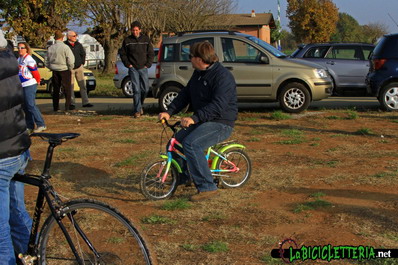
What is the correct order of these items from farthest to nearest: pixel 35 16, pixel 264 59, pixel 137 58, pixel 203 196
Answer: pixel 35 16, pixel 264 59, pixel 137 58, pixel 203 196

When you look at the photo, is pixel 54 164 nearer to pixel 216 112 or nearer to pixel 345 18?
pixel 216 112

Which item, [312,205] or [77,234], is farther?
[312,205]

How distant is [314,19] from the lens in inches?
2199

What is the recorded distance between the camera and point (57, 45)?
13.7 m

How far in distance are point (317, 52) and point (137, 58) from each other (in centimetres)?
601

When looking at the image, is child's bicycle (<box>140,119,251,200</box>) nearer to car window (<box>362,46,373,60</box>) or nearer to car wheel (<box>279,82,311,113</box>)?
car wheel (<box>279,82,311,113</box>)

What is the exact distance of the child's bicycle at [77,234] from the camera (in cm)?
350

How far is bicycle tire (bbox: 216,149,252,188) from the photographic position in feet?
22.1

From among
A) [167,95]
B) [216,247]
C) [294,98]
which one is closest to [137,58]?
[167,95]

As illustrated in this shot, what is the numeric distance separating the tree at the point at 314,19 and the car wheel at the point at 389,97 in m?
43.2

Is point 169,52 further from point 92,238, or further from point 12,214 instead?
point 92,238

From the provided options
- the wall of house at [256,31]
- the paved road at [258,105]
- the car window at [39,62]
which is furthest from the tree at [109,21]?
the wall of house at [256,31]

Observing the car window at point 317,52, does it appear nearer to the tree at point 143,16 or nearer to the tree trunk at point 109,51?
the tree at point 143,16

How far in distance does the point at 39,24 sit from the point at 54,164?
18.2m
